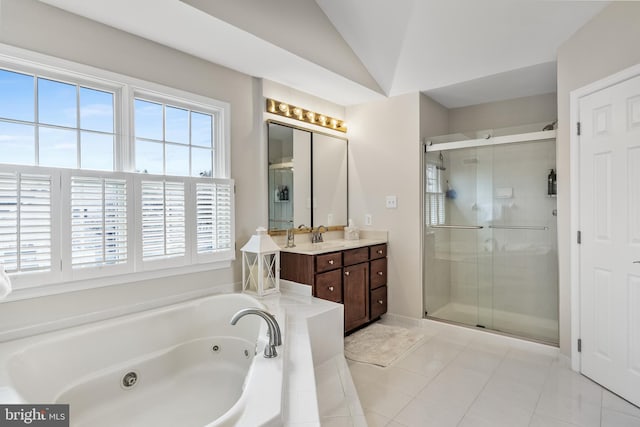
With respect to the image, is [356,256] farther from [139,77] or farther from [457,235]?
[139,77]

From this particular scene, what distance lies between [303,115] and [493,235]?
2.30m

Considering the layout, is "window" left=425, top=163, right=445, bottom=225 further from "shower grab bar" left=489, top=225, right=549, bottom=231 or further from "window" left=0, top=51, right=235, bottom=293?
"window" left=0, top=51, right=235, bottom=293

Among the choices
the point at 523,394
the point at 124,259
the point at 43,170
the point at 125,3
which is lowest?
the point at 523,394

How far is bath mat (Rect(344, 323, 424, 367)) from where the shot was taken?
9.62 ft

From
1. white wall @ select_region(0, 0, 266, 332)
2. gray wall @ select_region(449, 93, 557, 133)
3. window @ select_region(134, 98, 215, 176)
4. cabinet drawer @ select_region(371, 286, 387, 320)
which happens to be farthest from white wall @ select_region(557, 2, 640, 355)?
window @ select_region(134, 98, 215, 176)

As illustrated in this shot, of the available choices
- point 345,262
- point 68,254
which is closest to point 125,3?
point 68,254

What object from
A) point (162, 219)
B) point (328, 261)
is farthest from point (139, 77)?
point (328, 261)

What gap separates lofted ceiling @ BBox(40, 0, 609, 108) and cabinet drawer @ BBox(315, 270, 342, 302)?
6.01 feet

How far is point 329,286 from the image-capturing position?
3193 mm

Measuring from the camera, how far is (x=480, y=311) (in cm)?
352

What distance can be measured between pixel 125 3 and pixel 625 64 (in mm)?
3129

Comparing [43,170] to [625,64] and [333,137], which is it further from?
[625,64]

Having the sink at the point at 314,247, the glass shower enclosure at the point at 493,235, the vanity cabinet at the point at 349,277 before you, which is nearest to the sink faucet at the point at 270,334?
the vanity cabinet at the point at 349,277

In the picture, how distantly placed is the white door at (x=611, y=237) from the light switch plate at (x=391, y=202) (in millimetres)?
1698
